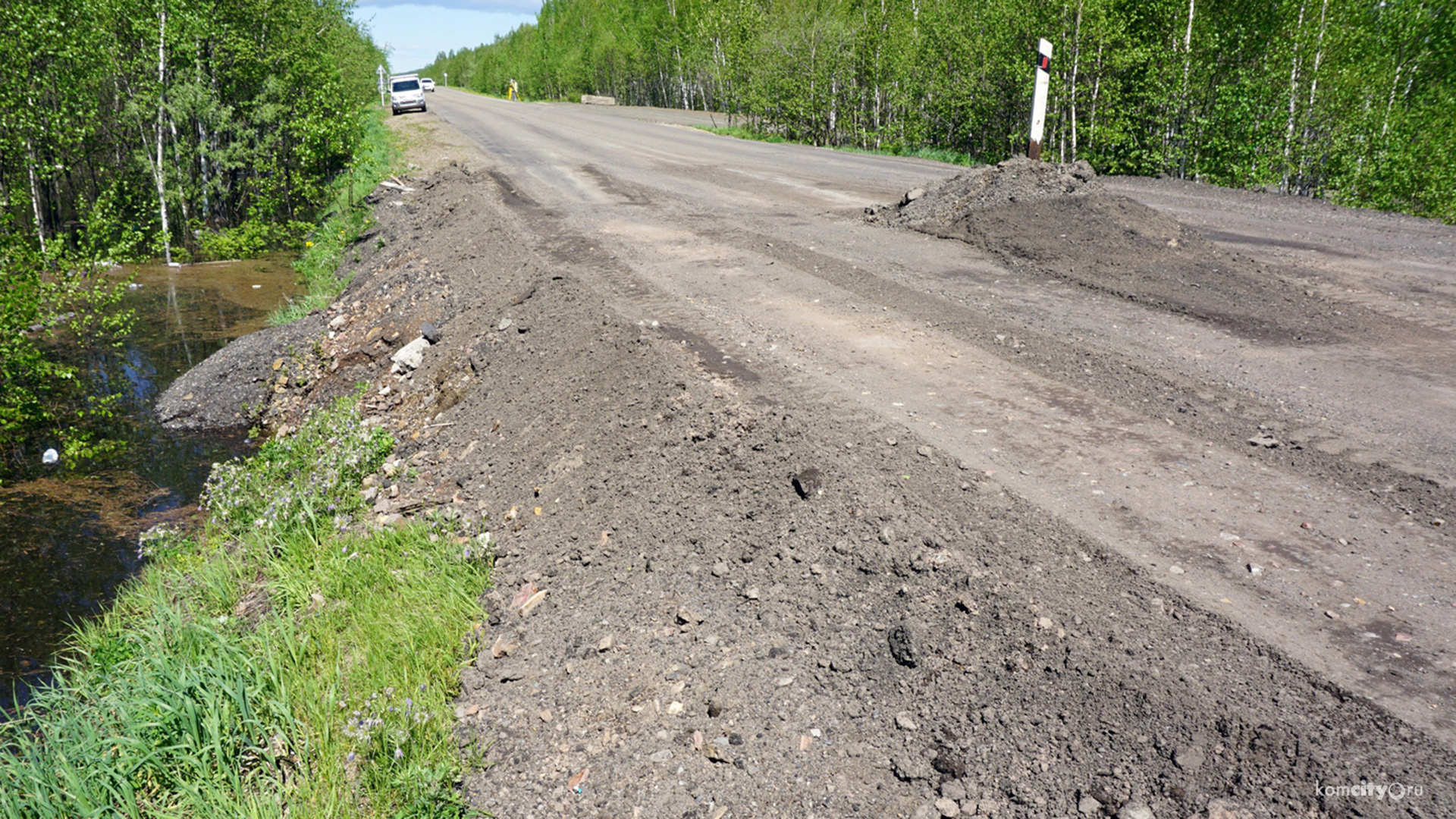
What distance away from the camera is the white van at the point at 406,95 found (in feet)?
131

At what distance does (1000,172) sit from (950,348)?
5.24 m

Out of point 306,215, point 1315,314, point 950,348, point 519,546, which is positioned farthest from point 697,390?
point 306,215

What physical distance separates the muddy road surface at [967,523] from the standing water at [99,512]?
2.17m

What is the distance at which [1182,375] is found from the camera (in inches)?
218

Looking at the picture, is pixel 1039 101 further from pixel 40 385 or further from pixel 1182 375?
pixel 40 385

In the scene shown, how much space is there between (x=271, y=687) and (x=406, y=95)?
41601 millimetres

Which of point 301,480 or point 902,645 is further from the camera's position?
point 301,480

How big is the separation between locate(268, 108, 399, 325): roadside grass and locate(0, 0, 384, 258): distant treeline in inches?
A: 29.5

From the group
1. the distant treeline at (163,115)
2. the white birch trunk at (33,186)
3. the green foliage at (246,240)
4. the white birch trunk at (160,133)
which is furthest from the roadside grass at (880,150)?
the white birch trunk at (33,186)

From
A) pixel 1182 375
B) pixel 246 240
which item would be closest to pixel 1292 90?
pixel 1182 375

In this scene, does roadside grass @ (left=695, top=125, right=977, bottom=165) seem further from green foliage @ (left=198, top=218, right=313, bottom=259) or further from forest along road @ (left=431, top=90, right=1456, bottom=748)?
green foliage @ (left=198, top=218, right=313, bottom=259)

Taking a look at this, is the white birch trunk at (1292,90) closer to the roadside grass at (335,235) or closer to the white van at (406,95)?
the roadside grass at (335,235)

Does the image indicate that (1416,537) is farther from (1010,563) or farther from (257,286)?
(257,286)

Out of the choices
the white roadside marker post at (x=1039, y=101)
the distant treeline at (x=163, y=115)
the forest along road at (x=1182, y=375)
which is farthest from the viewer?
the distant treeline at (x=163, y=115)
